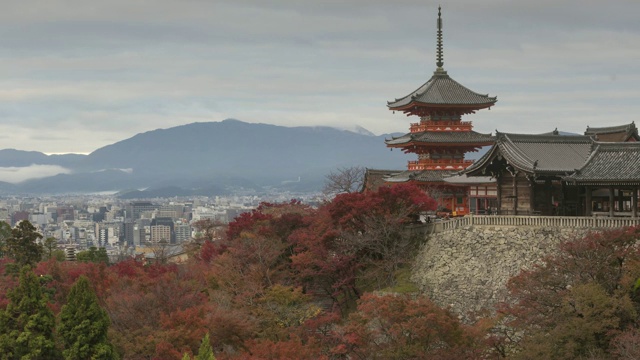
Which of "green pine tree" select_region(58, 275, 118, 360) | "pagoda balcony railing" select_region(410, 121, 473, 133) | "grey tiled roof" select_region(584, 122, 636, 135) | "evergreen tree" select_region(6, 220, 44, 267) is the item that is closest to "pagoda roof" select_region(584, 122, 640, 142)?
"grey tiled roof" select_region(584, 122, 636, 135)

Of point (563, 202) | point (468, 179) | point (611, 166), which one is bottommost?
point (563, 202)

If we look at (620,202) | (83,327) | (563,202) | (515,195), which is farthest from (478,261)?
(83,327)

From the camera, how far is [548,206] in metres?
37.8

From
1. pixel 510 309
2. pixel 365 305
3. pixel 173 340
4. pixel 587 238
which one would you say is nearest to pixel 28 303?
pixel 173 340

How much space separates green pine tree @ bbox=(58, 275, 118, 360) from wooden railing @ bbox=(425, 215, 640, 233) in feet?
45.3

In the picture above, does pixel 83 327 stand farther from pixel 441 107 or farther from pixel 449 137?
pixel 441 107

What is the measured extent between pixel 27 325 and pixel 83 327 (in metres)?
2.28

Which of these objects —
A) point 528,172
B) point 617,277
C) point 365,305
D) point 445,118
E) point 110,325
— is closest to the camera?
point 617,277

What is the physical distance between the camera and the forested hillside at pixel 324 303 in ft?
93.7

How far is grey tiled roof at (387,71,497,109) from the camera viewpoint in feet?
159

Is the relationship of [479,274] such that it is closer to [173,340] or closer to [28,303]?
[173,340]

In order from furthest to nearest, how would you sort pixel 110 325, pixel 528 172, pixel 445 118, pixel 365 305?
pixel 445 118 < pixel 528 172 < pixel 110 325 < pixel 365 305

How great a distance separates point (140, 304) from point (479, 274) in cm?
1225

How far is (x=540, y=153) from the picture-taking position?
38000 mm
